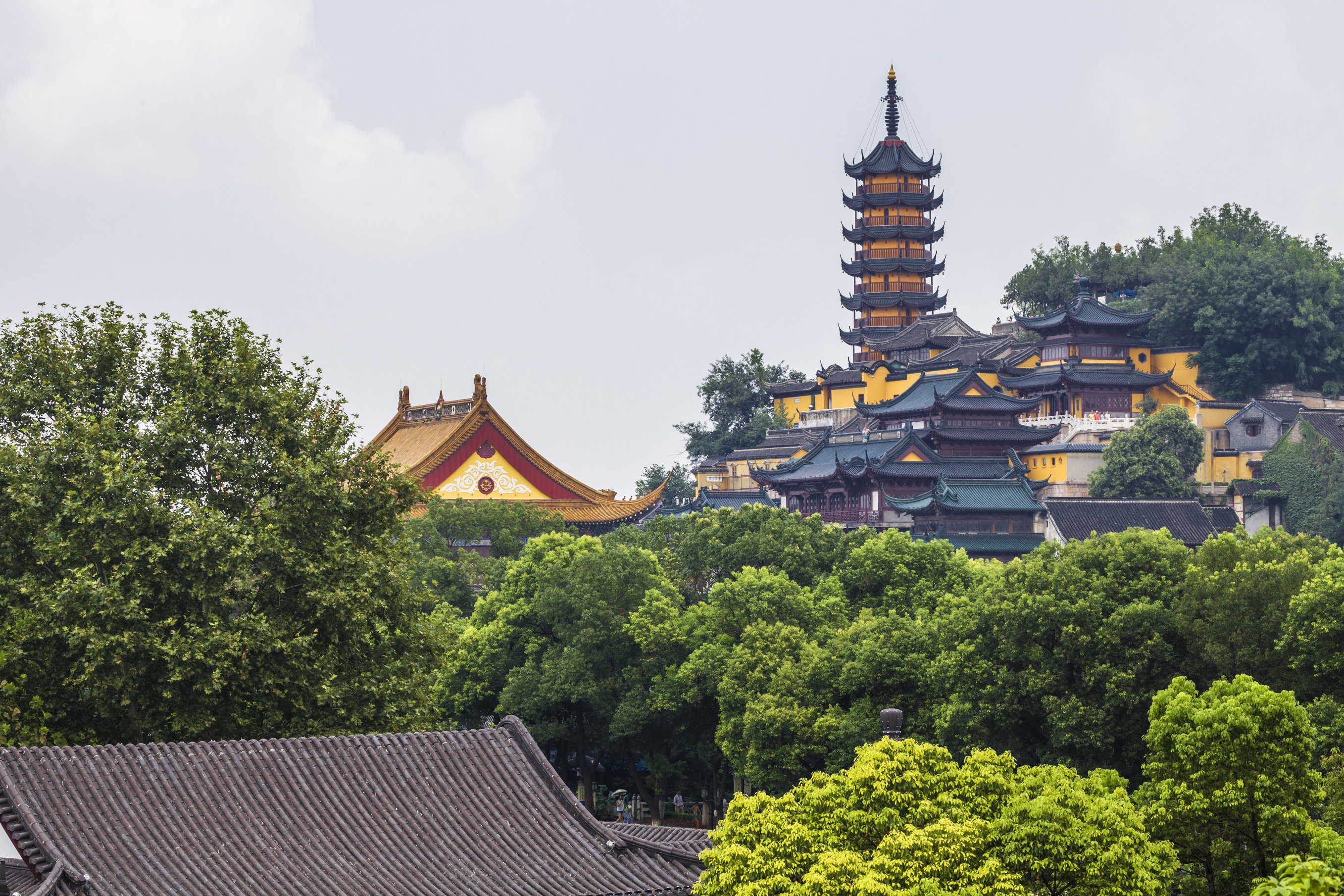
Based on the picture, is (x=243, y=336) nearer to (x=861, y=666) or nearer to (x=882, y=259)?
(x=861, y=666)

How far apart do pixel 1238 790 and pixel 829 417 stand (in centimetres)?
6440

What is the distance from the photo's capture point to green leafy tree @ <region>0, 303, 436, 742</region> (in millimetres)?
24125

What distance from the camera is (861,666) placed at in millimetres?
30953

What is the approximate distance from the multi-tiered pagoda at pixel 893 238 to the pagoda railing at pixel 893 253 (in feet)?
0.08

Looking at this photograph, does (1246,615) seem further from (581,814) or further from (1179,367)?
(1179,367)

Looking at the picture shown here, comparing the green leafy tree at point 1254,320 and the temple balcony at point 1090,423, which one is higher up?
the green leafy tree at point 1254,320

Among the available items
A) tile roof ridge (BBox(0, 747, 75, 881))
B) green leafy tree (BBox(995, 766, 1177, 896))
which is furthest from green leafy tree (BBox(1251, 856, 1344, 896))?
tile roof ridge (BBox(0, 747, 75, 881))

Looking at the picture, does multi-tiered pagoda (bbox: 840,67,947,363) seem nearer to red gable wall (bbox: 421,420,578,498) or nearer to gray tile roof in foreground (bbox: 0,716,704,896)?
red gable wall (bbox: 421,420,578,498)

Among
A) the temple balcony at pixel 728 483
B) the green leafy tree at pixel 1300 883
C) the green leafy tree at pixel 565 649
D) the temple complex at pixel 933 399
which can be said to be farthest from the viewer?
the temple balcony at pixel 728 483

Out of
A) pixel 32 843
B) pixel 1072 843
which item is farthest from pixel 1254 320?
pixel 32 843

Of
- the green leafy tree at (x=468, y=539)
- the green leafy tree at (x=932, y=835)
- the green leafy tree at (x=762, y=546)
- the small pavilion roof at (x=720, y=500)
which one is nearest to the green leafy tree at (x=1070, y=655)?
the green leafy tree at (x=932, y=835)

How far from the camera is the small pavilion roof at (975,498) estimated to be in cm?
6278

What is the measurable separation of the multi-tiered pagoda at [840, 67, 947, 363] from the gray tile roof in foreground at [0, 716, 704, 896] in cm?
7128

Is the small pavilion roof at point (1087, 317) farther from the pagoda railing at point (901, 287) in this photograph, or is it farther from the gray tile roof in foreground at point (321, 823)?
the gray tile roof in foreground at point (321, 823)
